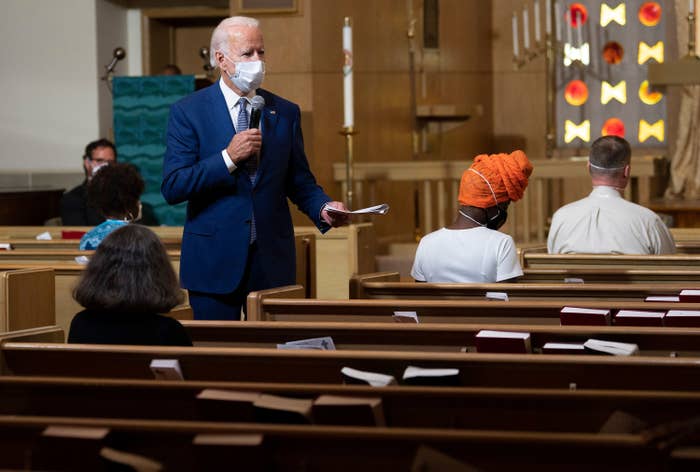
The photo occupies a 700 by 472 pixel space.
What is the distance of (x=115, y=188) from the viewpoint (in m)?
4.81

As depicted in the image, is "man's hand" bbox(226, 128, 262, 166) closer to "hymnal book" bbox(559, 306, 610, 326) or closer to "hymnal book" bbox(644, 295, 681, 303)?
"hymnal book" bbox(559, 306, 610, 326)

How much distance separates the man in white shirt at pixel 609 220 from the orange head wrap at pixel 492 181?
629 mm

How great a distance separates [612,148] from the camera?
180 inches

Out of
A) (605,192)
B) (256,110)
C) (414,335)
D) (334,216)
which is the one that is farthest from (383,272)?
(414,335)

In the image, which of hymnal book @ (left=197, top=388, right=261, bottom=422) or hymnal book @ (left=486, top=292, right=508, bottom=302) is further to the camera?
hymnal book @ (left=486, top=292, right=508, bottom=302)

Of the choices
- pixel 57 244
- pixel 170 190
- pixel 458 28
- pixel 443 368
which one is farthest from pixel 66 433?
pixel 458 28

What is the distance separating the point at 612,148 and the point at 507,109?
5.72m

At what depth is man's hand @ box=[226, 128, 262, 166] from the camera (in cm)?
337

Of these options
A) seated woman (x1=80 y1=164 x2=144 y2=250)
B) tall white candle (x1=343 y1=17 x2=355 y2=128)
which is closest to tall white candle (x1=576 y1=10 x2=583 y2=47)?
tall white candle (x1=343 y1=17 x2=355 y2=128)

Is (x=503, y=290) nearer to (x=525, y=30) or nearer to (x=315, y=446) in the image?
(x=315, y=446)

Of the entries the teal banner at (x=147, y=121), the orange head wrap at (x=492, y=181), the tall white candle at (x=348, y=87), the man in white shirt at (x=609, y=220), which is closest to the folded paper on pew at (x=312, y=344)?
the orange head wrap at (x=492, y=181)

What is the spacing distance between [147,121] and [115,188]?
4.29 metres

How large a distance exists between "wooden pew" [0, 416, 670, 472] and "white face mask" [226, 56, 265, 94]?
1670 mm

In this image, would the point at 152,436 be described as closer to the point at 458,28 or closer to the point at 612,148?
the point at 612,148
